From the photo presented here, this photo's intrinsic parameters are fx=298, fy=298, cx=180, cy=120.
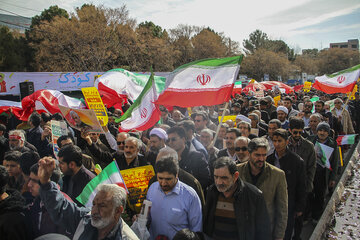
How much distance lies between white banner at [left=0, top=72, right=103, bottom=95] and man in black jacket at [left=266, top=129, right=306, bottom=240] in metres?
11.9

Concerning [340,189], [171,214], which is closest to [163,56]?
[340,189]

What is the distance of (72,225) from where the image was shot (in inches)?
95.7

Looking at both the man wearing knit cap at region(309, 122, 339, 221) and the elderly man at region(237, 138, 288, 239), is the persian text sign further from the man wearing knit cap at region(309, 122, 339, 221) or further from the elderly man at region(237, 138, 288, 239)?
the man wearing knit cap at region(309, 122, 339, 221)

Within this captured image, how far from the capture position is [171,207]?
2.72 m

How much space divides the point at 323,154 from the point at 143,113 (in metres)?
3.30

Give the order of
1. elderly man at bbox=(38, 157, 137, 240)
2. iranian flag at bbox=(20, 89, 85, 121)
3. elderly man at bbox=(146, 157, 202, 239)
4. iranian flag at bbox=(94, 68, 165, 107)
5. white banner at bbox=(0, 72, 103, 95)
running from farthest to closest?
white banner at bbox=(0, 72, 103, 95)
iranian flag at bbox=(94, 68, 165, 107)
iranian flag at bbox=(20, 89, 85, 121)
elderly man at bbox=(146, 157, 202, 239)
elderly man at bbox=(38, 157, 137, 240)

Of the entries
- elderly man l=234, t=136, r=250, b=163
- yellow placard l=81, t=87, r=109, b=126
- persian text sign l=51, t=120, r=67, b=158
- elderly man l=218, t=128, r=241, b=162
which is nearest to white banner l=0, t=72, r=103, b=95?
yellow placard l=81, t=87, r=109, b=126

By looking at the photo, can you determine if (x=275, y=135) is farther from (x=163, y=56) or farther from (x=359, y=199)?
(x=163, y=56)

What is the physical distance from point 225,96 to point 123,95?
17.0ft

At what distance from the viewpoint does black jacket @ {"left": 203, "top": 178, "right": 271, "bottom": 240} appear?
271cm

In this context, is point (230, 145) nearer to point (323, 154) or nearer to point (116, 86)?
point (323, 154)

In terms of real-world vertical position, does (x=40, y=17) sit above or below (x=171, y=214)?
above

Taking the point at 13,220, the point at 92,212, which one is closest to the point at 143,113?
the point at 92,212

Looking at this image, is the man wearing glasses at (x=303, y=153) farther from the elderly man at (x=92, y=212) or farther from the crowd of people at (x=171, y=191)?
the elderly man at (x=92, y=212)
